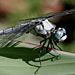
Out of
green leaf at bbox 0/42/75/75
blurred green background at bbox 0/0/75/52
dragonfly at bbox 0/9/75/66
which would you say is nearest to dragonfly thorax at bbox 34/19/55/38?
dragonfly at bbox 0/9/75/66

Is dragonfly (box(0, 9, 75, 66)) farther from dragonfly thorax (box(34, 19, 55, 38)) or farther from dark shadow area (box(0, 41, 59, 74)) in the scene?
dark shadow area (box(0, 41, 59, 74))

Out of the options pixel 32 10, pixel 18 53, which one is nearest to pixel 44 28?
pixel 18 53

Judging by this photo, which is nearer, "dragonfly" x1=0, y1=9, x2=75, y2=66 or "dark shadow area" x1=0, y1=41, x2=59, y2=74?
"dark shadow area" x1=0, y1=41, x2=59, y2=74

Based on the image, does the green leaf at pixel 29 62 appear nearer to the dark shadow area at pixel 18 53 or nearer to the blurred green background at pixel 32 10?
the dark shadow area at pixel 18 53

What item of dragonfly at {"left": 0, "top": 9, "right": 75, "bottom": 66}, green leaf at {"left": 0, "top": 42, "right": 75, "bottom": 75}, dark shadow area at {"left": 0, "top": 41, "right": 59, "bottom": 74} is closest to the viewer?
green leaf at {"left": 0, "top": 42, "right": 75, "bottom": 75}

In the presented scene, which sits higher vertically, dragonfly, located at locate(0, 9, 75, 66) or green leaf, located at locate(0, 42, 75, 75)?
dragonfly, located at locate(0, 9, 75, 66)

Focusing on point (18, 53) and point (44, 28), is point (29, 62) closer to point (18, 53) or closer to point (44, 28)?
point (18, 53)

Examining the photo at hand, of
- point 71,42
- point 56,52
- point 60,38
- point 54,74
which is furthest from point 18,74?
point 71,42
